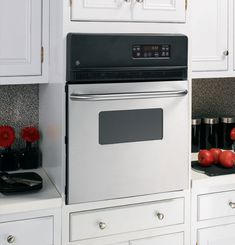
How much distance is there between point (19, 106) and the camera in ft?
8.63

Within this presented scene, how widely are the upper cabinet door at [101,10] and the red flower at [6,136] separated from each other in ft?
2.37

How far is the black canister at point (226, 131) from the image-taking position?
9.86ft

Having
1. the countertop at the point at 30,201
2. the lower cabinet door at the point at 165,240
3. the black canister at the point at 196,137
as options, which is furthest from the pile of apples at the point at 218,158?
the countertop at the point at 30,201

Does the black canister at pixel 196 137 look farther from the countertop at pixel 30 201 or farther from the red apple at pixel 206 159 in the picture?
the countertop at pixel 30 201

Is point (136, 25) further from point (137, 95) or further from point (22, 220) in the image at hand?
point (22, 220)

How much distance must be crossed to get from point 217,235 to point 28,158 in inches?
39.7

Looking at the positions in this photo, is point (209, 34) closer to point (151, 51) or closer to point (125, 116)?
point (151, 51)

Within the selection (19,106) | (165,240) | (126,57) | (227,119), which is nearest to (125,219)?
(165,240)

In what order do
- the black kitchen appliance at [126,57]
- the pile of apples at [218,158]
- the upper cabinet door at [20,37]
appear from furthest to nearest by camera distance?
the pile of apples at [218,158] < the upper cabinet door at [20,37] < the black kitchen appliance at [126,57]

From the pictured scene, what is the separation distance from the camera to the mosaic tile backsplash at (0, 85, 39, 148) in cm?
260

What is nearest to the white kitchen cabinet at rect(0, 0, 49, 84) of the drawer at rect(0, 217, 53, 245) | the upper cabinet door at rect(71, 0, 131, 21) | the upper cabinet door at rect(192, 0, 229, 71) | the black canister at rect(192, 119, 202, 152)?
the upper cabinet door at rect(71, 0, 131, 21)

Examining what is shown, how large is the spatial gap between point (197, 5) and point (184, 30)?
1.31ft

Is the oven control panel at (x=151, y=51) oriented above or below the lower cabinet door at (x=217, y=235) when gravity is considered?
above

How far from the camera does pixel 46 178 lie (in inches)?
95.4
